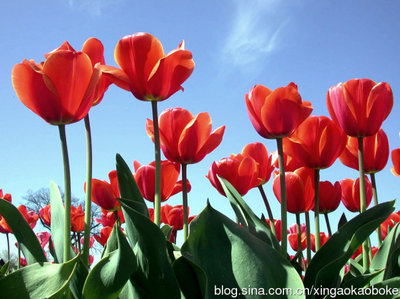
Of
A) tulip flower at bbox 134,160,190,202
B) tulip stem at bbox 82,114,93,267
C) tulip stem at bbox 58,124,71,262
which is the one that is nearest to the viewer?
tulip stem at bbox 58,124,71,262

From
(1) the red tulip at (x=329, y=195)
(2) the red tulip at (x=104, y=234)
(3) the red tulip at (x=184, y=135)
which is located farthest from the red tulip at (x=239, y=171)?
(2) the red tulip at (x=104, y=234)

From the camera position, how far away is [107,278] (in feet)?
2.79

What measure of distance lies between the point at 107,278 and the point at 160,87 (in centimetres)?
55

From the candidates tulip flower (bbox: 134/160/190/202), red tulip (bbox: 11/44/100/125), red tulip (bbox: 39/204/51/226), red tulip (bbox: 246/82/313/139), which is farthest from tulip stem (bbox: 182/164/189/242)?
red tulip (bbox: 39/204/51/226)

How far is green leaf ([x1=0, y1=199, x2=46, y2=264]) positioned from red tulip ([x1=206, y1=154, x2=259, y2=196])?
0.71 metres

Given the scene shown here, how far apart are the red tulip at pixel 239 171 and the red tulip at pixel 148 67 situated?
0.43m

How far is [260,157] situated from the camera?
1.70 meters

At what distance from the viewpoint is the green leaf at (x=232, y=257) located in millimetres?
884

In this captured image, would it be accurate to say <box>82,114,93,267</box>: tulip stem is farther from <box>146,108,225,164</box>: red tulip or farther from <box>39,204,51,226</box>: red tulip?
<box>39,204,51,226</box>: red tulip

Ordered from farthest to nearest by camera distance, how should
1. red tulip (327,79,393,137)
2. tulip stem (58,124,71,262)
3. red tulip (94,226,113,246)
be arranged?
1. red tulip (94,226,113,246)
2. red tulip (327,79,393,137)
3. tulip stem (58,124,71,262)

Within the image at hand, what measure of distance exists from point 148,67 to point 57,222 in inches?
19.5

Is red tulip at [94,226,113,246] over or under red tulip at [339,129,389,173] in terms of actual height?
under

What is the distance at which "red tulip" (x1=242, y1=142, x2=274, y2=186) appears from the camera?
169cm

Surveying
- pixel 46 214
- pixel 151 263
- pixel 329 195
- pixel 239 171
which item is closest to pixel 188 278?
pixel 151 263
